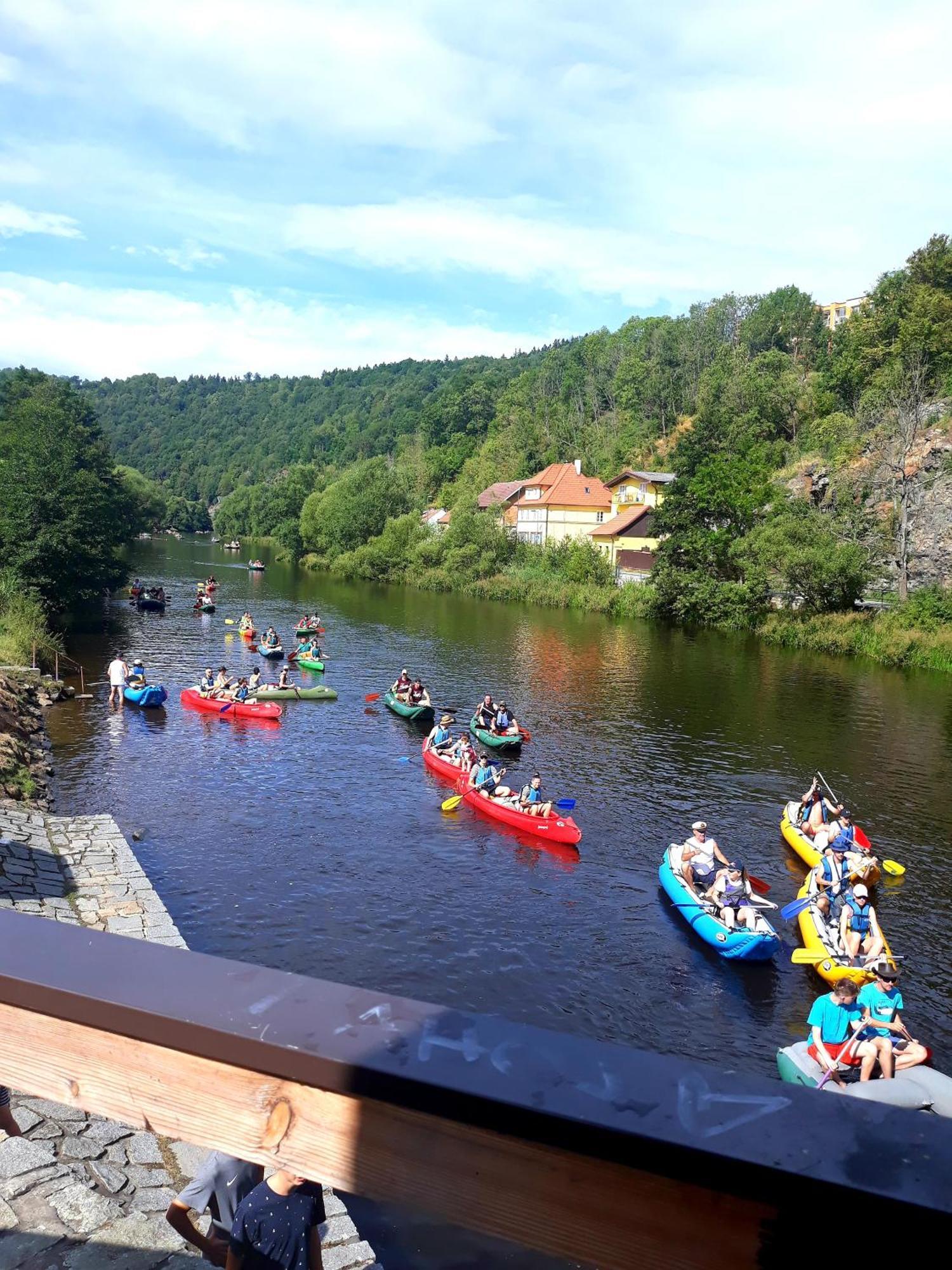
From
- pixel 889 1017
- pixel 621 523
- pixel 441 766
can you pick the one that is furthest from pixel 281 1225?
pixel 621 523

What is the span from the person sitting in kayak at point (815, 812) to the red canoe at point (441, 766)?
8.96m

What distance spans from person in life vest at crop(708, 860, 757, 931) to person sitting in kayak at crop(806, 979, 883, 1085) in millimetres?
3821

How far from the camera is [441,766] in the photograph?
86.5 ft

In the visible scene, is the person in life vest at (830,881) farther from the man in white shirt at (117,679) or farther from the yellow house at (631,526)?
the yellow house at (631,526)

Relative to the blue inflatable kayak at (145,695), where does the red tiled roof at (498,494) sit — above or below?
above

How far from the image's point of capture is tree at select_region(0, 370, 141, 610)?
41.6 meters

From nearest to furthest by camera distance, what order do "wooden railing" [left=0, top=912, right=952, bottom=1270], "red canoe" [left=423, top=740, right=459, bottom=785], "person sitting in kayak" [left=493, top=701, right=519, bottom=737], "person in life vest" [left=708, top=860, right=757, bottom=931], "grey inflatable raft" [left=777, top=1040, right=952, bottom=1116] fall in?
"wooden railing" [left=0, top=912, right=952, bottom=1270] → "grey inflatable raft" [left=777, top=1040, right=952, bottom=1116] → "person in life vest" [left=708, top=860, right=757, bottom=931] → "red canoe" [left=423, top=740, right=459, bottom=785] → "person sitting in kayak" [left=493, top=701, right=519, bottom=737]

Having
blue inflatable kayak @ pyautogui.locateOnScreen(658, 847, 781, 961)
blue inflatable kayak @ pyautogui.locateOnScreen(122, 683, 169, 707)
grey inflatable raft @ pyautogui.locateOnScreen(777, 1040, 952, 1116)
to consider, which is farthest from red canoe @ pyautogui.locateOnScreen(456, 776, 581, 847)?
blue inflatable kayak @ pyautogui.locateOnScreen(122, 683, 169, 707)

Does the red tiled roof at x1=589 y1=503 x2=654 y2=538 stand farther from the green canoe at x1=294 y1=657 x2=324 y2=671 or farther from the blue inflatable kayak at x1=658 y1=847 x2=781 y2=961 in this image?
the blue inflatable kayak at x1=658 y1=847 x2=781 y2=961

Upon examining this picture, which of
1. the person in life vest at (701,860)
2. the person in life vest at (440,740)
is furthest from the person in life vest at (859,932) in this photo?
the person in life vest at (440,740)

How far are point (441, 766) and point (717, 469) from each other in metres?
38.9

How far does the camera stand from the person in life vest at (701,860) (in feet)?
62.5

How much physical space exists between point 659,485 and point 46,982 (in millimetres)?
78131

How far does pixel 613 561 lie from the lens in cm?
7269
